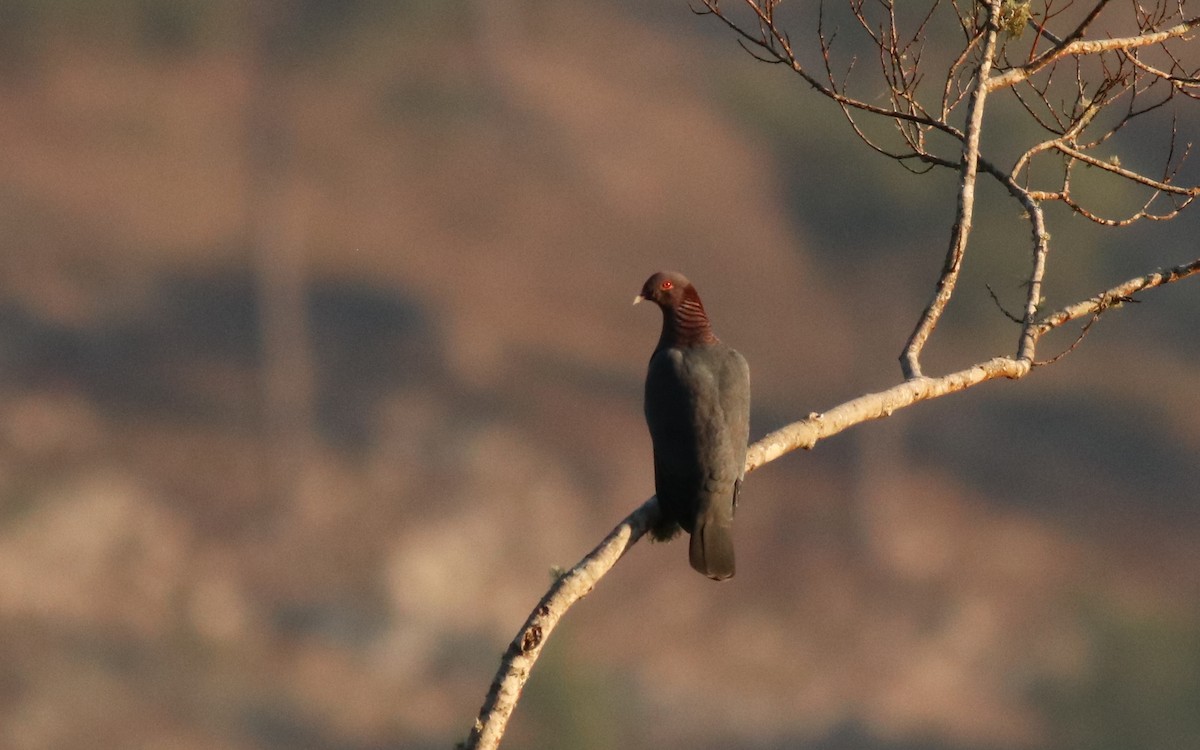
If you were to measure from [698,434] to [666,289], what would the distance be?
875 millimetres

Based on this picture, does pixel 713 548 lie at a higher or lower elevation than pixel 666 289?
lower

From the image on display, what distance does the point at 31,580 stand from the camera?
32062mm

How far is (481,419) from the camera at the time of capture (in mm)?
37219

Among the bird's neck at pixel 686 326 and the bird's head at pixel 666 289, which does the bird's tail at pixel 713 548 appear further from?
the bird's head at pixel 666 289

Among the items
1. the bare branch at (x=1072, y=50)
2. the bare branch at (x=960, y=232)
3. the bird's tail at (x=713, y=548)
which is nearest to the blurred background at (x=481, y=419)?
the bird's tail at (x=713, y=548)

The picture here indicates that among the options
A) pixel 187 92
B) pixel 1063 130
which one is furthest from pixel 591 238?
pixel 1063 130

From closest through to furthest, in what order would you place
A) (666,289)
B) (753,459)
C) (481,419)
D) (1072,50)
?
(753,459) < (1072,50) < (666,289) < (481,419)

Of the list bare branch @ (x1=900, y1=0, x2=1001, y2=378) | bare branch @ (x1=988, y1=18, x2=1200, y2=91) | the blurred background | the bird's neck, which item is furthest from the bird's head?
the blurred background

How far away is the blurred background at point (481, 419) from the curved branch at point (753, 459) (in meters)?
22.8

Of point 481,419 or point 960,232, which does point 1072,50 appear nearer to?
point 960,232

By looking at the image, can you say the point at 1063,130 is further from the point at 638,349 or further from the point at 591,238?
the point at 591,238

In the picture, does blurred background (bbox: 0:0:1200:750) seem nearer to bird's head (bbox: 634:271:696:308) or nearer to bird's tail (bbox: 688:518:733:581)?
bird's head (bbox: 634:271:696:308)

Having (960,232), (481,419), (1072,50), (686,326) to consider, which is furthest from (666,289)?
(481,419)

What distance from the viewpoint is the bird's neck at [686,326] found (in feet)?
22.4
